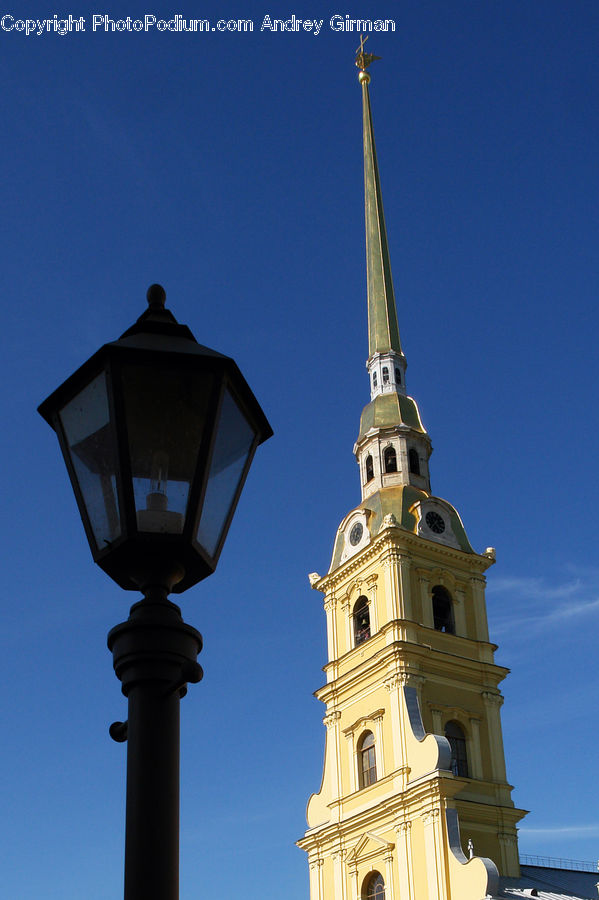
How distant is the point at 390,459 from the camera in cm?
4084

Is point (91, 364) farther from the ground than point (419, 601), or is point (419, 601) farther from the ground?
point (419, 601)

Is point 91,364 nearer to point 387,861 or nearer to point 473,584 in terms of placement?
point 387,861

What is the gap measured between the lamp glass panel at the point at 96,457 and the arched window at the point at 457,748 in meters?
32.6

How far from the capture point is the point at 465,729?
35250mm

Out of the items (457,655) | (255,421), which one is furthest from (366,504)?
(255,421)

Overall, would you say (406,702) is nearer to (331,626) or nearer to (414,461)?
(331,626)

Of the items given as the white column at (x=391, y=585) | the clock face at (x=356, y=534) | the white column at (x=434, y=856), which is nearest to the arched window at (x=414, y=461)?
the clock face at (x=356, y=534)

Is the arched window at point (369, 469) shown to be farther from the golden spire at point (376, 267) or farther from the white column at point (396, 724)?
the white column at point (396, 724)

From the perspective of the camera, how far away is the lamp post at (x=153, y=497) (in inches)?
134

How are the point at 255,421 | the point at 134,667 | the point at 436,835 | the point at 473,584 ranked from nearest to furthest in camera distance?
the point at 134,667 < the point at 255,421 < the point at 436,835 < the point at 473,584

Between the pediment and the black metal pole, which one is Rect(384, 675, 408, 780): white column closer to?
the pediment

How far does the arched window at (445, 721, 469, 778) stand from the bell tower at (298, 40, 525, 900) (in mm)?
49

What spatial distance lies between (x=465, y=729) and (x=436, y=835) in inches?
217

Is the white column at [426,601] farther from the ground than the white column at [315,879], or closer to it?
farther from the ground
